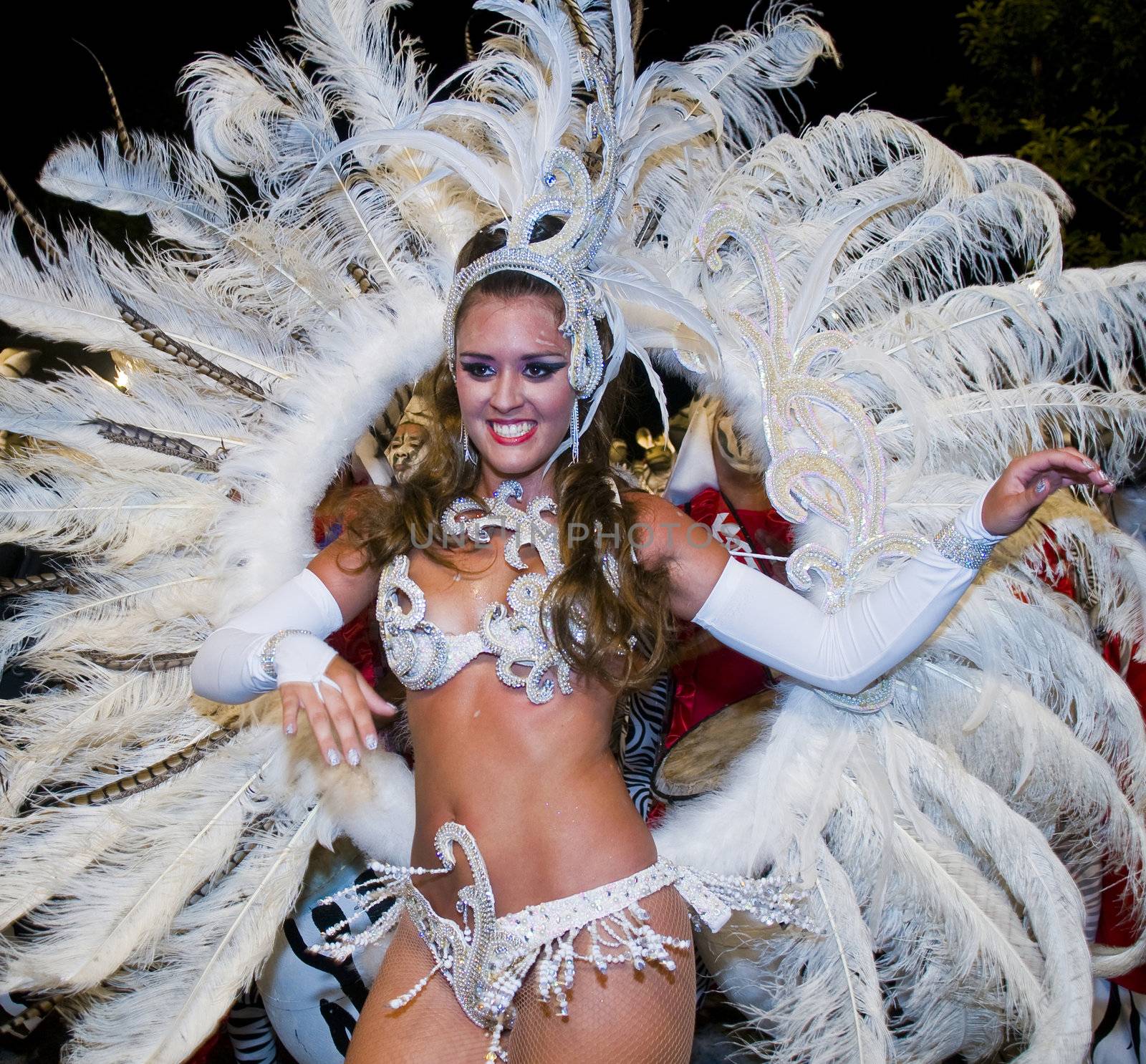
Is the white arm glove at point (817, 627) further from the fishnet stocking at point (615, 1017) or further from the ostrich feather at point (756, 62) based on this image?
the ostrich feather at point (756, 62)

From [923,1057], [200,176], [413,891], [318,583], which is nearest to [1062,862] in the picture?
[923,1057]

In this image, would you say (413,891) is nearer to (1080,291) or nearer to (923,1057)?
(923,1057)

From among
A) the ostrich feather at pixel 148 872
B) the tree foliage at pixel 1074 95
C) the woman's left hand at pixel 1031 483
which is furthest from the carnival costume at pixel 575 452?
the tree foliage at pixel 1074 95

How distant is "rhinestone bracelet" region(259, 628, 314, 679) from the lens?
65.7 inches

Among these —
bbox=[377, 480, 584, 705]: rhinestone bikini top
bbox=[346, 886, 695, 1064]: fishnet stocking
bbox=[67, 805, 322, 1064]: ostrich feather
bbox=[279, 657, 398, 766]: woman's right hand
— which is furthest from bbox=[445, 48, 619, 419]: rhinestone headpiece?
bbox=[67, 805, 322, 1064]: ostrich feather

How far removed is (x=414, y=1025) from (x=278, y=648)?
2.26 feet

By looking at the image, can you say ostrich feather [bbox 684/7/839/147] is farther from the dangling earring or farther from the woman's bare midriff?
the woman's bare midriff

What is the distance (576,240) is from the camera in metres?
1.91

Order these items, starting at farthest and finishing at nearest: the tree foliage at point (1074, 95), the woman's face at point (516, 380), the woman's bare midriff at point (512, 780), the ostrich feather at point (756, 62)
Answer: the tree foliage at point (1074, 95)
the ostrich feather at point (756, 62)
the woman's face at point (516, 380)
the woman's bare midriff at point (512, 780)

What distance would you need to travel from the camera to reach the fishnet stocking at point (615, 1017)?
158 centimetres

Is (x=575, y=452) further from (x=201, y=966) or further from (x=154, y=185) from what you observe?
(x=201, y=966)

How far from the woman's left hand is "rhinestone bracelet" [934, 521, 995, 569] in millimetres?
42

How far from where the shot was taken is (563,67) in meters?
1.96

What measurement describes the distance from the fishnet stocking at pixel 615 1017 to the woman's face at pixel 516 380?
838 millimetres
